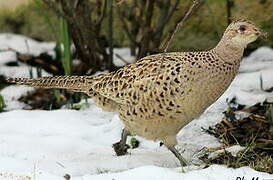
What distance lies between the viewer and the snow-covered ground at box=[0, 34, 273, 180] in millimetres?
3689

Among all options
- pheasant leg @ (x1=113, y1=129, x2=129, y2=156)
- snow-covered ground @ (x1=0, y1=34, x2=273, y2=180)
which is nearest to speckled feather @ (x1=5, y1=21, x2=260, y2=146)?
pheasant leg @ (x1=113, y1=129, x2=129, y2=156)

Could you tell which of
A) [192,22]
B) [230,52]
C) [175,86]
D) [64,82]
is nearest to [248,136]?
[230,52]

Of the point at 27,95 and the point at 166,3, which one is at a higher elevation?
the point at 166,3

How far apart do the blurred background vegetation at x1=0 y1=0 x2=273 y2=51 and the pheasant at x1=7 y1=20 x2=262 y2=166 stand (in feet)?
6.21

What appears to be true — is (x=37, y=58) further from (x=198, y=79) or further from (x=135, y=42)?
(x=198, y=79)

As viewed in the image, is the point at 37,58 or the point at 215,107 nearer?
the point at 215,107

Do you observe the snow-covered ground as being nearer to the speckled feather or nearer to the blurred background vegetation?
the speckled feather

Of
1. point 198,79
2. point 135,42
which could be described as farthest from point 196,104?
point 135,42

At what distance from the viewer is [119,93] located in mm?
4082

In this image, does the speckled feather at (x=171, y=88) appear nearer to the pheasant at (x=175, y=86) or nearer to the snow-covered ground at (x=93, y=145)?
the pheasant at (x=175, y=86)

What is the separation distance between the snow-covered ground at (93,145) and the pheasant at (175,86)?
260mm

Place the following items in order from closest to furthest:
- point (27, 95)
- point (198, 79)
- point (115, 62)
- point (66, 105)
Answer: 1. point (198, 79)
2. point (66, 105)
3. point (27, 95)
4. point (115, 62)

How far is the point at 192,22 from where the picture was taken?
652cm

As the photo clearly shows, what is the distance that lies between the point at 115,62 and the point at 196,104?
104 inches
